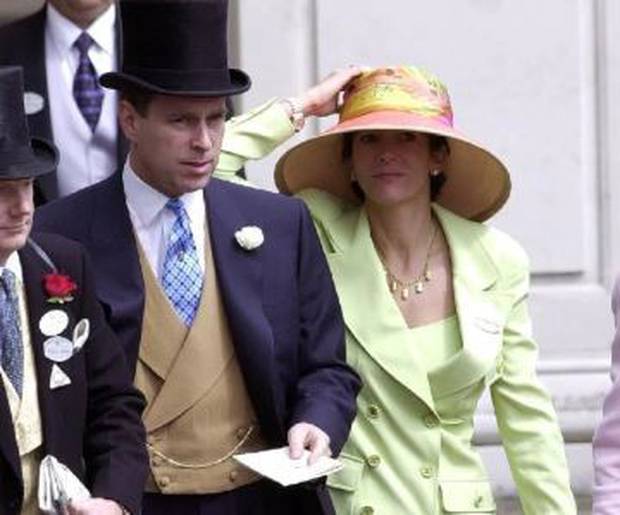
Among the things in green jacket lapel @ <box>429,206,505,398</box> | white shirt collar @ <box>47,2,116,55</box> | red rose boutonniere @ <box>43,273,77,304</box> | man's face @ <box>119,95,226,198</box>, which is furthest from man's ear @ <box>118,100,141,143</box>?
white shirt collar @ <box>47,2,116,55</box>

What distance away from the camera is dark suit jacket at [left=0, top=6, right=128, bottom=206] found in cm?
697

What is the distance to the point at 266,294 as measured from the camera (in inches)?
236

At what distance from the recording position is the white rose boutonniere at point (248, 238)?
5988mm

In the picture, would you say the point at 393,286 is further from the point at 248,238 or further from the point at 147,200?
the point at 147,200

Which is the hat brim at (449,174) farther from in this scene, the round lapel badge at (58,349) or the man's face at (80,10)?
the round lapel badge at (58,349)

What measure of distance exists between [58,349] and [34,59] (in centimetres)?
178

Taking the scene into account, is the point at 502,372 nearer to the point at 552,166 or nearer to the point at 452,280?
the point at 452,280

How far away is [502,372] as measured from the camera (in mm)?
6387

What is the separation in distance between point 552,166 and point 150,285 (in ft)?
Answer: 11.0

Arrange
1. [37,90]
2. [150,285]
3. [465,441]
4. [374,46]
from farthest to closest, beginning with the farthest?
[374,46] → [37,90] → [465,441] → [150,285]

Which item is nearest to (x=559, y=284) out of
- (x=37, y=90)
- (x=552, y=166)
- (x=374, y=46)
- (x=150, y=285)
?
(x=552, y=166)

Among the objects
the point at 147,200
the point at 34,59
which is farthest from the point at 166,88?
the point at 34,59

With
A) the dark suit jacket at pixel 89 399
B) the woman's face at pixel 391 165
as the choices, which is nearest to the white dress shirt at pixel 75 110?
the woman's face at pixel 391 165

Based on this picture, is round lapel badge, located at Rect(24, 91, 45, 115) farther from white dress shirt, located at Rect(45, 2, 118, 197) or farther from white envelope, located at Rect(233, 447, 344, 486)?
white envelope, located at Rect(233, 447, 344, 486)
